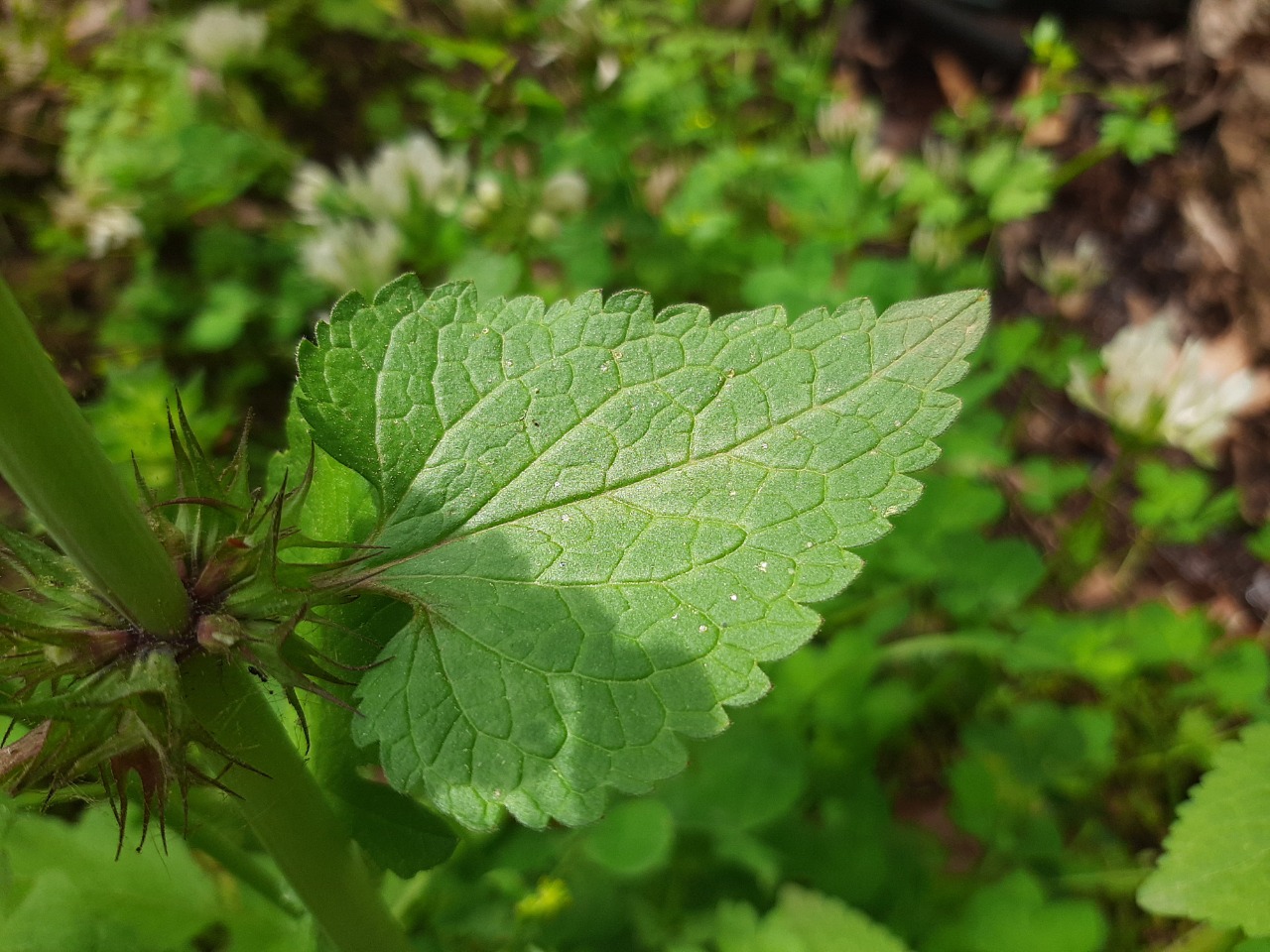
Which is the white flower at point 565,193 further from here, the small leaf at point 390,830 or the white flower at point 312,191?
the small leaf at point 390,830

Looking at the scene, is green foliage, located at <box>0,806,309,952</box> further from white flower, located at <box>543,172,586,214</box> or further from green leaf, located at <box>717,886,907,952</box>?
white flower, located at <box>543,172,586,214</box>

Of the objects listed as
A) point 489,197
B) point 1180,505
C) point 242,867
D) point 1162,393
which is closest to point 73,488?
point 242,867

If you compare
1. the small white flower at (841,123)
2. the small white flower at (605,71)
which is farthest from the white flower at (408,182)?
the small white flower at (841,123)

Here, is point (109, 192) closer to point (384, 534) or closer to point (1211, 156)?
point (384, 534)

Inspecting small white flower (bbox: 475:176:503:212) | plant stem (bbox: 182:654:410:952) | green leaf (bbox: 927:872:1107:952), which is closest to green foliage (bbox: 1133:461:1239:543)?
green leaf (bbox: 927:872:1107:952)

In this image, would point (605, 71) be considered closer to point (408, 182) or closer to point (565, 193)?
point (565, 193)

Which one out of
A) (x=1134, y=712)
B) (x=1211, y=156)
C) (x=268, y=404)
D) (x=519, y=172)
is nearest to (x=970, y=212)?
(x=1211, y=156)
